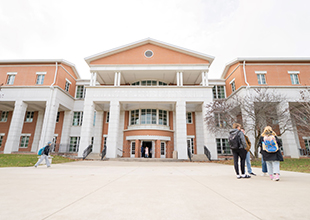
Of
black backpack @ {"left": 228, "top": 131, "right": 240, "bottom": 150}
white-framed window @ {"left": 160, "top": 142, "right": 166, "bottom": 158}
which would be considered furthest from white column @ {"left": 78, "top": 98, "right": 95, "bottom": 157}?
black backpack @ {"left": 228, "top": 131, "right": 240, "bottom": 150}

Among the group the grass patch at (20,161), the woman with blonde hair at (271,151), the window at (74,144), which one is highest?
the window at (74,144)

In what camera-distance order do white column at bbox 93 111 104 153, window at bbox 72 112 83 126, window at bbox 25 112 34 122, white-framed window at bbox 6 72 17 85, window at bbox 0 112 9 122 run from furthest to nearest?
window at bbox 0 112 9 122 → window at bbox 25 112 34 122 → window at bbox 72 112 83 126 → white-framed window at bbox 6 72 17 85 → white column at bbox 93 111 104 153

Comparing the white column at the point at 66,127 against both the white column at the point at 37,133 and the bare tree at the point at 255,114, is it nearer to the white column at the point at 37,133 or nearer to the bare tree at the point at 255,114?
the white column at the point at 37,133

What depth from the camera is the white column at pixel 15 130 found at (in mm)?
A: 20656

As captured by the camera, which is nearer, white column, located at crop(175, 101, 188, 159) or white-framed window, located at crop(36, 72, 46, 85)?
white column, located at crop(175, 101, 188, 159)

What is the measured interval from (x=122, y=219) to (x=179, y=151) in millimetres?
17220

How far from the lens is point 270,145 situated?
5031 millimetres

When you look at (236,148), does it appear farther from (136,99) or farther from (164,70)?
(164,70)

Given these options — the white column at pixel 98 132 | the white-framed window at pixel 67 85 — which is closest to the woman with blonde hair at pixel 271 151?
the white column at pixel 98 132

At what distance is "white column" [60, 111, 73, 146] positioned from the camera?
25.1 m

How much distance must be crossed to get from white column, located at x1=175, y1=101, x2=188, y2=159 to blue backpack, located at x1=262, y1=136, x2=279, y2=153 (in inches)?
535

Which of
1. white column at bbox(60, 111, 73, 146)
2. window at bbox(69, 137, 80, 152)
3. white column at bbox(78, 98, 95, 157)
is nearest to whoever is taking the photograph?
white column at bbox(78, 98, 95, 157)

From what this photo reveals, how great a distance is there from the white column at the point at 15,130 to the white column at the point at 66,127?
5.31 metres

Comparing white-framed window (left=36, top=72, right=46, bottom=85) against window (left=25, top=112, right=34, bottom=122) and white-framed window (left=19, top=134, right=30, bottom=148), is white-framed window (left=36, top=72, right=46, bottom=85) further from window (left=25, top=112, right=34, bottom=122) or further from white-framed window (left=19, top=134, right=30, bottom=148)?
white-framed window (left=19, top=134, right=30, bottom=148)
